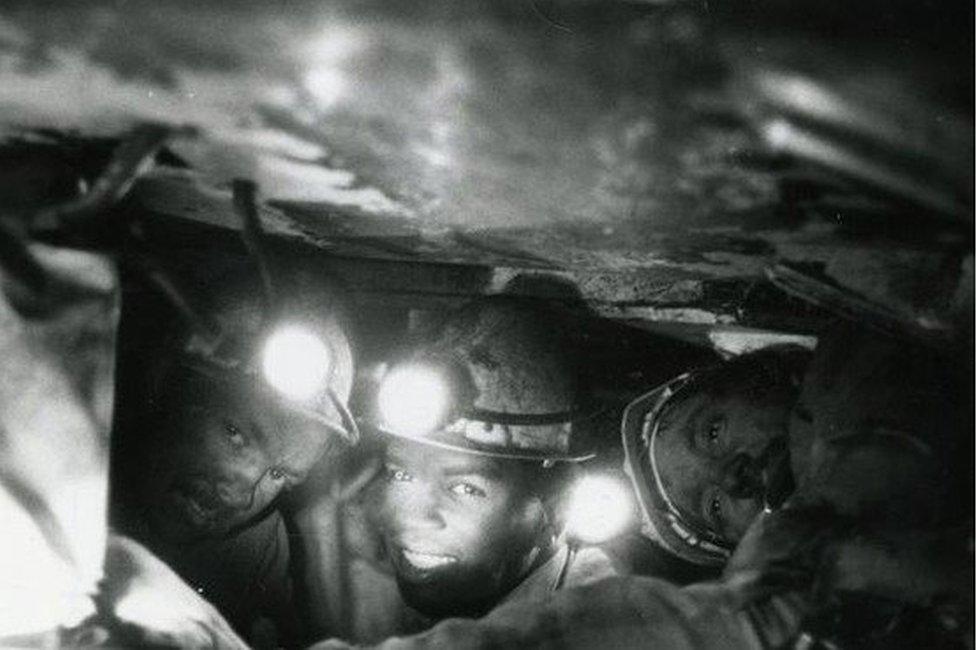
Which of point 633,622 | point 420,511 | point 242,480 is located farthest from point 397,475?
point 633,622

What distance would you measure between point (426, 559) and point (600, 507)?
1322 mm

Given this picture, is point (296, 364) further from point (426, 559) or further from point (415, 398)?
point (426, 559)

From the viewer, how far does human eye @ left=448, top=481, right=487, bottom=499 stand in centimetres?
492

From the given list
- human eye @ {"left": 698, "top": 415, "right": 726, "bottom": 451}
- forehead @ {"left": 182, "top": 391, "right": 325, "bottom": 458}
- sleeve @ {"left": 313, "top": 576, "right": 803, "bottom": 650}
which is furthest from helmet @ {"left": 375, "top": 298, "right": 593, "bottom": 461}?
sleeve @ {"left": 313, "top": 576, "right": 803, "bottom": 650}

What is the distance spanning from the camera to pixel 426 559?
523cm

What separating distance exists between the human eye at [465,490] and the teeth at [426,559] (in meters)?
0.55

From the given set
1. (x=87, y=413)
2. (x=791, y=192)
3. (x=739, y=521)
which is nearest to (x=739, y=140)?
(x=791, y=192)

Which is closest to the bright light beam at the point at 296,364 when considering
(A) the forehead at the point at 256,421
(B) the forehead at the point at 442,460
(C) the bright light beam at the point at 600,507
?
(A) the forehead at the point at 256,421

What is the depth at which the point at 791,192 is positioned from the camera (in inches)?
88.0

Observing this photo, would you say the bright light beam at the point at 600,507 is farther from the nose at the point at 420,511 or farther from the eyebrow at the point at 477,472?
the nose at the point at 420,511

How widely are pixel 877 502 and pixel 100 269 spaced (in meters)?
2.82

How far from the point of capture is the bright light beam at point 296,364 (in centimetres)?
363

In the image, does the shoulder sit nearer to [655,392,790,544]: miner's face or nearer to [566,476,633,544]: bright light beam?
[566,476,633,544]: bright light beam

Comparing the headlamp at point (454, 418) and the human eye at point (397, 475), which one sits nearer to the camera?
the headlamp at point (454, 418)
